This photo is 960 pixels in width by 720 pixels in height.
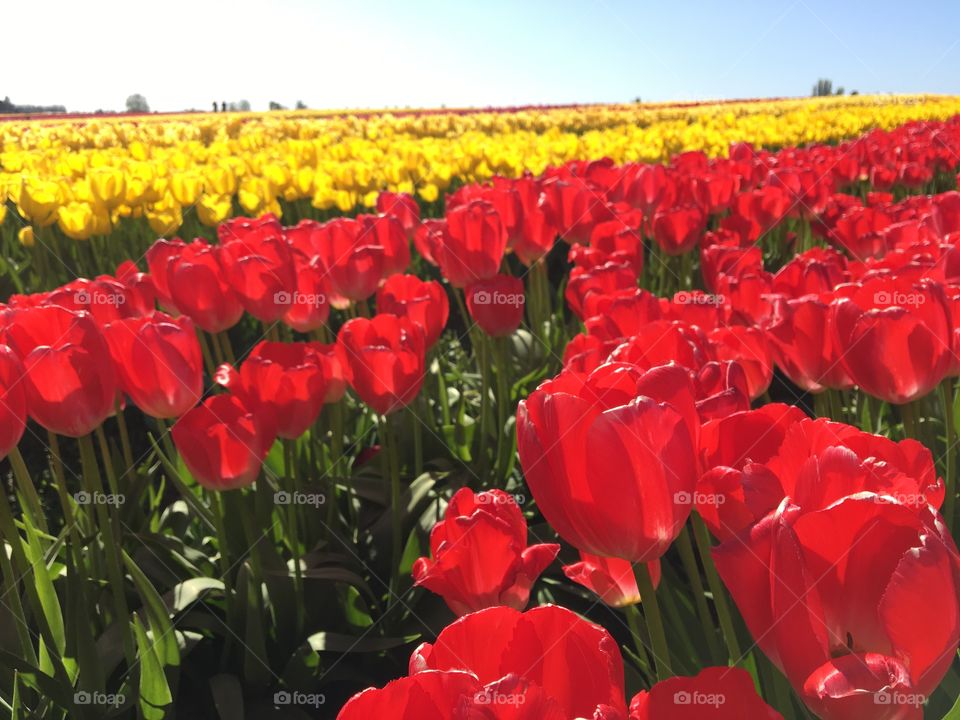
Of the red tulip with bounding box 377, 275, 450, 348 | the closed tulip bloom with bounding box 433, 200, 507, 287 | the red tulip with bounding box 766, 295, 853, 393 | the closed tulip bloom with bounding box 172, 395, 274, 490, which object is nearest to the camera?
the red tulip with bounding box 766, 295, 853, 393

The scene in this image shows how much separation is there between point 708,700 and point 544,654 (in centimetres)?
11

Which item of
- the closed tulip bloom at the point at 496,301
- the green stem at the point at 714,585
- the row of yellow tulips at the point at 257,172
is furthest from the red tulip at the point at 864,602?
the row of yellow tulips at the point at 257,172

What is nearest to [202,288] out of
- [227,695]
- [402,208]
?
[227,695]

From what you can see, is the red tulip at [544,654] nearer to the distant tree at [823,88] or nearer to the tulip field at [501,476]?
the tulip field at [501,476]

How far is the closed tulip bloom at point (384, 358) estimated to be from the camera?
1.92 metres

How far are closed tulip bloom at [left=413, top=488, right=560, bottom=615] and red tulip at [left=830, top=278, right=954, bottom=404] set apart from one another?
0.63 m

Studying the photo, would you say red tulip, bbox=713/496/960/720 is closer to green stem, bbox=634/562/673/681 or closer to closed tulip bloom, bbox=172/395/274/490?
green stem, bbox=634/562/673/681

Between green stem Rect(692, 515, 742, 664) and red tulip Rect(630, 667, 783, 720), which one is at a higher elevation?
red tulip Rect(630, 667, 783, 720)

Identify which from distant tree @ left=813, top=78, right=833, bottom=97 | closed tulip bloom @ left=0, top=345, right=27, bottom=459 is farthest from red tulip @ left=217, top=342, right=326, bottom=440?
distant tree @ left=813, top=78, right=833, bottom=97

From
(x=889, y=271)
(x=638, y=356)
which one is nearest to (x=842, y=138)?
(x=889, y=271)

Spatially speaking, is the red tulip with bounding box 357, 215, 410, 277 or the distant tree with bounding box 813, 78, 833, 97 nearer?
the red tulip with bounding box 357, 215, 410, 277

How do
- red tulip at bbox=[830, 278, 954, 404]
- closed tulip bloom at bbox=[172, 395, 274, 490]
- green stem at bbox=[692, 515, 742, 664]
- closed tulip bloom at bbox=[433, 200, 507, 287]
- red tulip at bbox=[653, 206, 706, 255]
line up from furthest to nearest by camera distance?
red tulip at bbox=[653, 206, 706, 255]
closed tulip bloom at bbox=[433, 200, 507, 287]
closed tulip bloom at bbox=[172, 395, 274, 490]
red tulip at bbox=[830, 278, 954, 404]
green stem at bbox=[692, 515, 742, 664]

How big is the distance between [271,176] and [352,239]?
237 centimetres

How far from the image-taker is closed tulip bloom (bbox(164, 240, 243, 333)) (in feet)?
7.23
